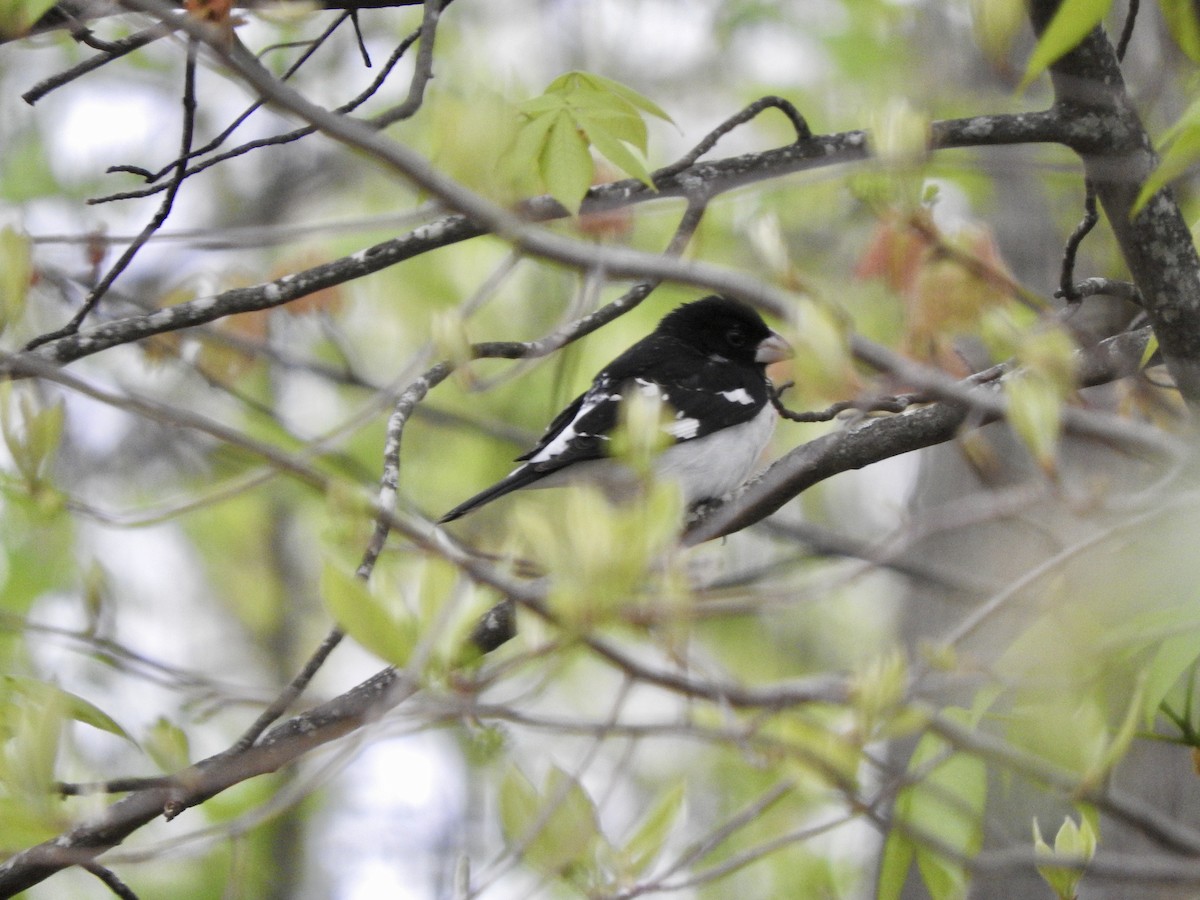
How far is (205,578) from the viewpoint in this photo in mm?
7805

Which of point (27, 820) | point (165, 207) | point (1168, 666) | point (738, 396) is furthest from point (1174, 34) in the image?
point (738, 396)

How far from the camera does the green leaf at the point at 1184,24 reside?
133cm

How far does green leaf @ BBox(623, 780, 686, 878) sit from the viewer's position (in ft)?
4.50

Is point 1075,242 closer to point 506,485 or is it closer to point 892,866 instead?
point 892,866

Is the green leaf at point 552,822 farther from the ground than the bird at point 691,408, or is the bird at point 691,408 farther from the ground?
the bird at point 691,408

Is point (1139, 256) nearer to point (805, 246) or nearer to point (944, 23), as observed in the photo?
point (944, 23)

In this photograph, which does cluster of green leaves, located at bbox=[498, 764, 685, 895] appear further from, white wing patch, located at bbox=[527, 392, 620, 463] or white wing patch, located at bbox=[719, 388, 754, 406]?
white wing patch, located at bbox=[719, 388, 754, 406]

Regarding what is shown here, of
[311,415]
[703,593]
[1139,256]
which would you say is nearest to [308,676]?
[703,593]

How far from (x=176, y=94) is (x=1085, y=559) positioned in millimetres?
6030

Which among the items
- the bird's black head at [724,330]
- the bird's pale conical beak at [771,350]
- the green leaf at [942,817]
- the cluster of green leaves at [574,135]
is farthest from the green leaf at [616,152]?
the bird's black head at [724,330]

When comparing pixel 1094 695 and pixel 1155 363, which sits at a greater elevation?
pixel 1155 363

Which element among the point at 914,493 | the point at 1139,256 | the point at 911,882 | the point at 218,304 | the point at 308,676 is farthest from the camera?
the point at 914,493

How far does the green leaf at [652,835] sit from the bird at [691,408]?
203cm

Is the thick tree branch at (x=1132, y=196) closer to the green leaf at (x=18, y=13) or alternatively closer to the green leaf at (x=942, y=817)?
the green leaf at (x=942, y=817)
